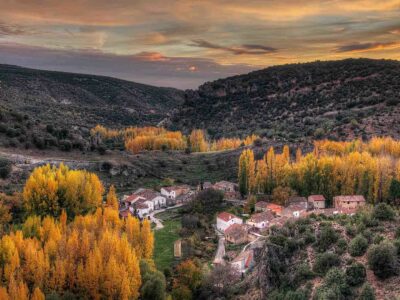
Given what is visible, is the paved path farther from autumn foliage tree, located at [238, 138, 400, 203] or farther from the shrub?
the shrub

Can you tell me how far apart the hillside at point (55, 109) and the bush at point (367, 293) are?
210ft

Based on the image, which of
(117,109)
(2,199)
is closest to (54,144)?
(2,199)

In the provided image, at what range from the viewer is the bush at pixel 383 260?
18109 mm

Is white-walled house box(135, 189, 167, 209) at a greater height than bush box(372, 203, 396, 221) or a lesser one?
lesser

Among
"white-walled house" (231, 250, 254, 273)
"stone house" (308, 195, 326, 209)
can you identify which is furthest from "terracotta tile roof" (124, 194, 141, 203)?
"white-walled house" (231, 250, 254, 273)

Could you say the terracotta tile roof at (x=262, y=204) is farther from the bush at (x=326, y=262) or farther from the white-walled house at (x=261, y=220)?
the bush at (x=326, y=262)

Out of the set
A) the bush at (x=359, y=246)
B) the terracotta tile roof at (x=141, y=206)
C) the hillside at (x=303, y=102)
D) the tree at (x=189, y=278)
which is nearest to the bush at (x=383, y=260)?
the bush at (x=359, y=246)

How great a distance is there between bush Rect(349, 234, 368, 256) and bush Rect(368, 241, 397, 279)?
5.74 ft

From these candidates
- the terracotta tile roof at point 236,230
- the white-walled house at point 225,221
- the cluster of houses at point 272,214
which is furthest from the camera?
the white-walled house at point 225,221

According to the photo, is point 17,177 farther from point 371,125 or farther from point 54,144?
point 371,125

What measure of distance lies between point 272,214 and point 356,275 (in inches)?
1338

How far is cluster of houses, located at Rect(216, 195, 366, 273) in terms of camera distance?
154 ft

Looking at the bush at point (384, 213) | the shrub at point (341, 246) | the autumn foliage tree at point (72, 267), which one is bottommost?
the autumn foliage tree at point (72, 267)

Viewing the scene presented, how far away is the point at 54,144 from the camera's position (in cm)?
7538
